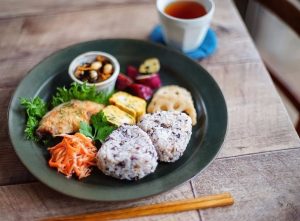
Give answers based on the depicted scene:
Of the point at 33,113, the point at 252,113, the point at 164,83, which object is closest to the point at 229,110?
the point at 252,113

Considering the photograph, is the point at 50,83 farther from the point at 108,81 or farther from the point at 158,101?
the point at 158,101

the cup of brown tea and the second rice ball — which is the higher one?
the cup of brown tea

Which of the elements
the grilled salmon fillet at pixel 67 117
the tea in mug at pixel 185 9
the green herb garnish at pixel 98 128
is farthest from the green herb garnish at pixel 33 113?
the tea in mug at pixel 185 9

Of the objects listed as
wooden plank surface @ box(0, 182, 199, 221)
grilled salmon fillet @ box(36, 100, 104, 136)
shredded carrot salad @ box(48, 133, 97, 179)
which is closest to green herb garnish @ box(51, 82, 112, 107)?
grilled salmon fillet @ box(36, 100, 104, 136)

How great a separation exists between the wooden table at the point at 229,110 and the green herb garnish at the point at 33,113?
3.7 inches

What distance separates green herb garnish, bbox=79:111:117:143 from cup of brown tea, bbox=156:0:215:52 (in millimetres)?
495

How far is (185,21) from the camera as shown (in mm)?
1421

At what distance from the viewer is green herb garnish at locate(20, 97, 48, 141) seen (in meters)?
1.17

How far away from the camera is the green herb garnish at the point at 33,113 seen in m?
1.17

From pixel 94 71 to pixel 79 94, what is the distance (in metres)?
0.12

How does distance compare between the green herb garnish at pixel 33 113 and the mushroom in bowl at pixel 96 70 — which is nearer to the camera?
the green herb garnish at pixel 33 113

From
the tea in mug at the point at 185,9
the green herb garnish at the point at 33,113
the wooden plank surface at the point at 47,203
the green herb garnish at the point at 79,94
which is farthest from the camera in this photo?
the tea in mug at the point at 185,9

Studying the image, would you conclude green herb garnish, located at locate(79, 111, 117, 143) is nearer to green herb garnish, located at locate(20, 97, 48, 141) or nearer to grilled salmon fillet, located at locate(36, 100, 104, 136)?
grilled salmon fillet, located at locate(36, 100, 104, 136)

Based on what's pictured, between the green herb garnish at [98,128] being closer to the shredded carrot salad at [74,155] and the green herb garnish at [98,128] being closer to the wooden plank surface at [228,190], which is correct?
the shredded carrot salad at [74,155]
